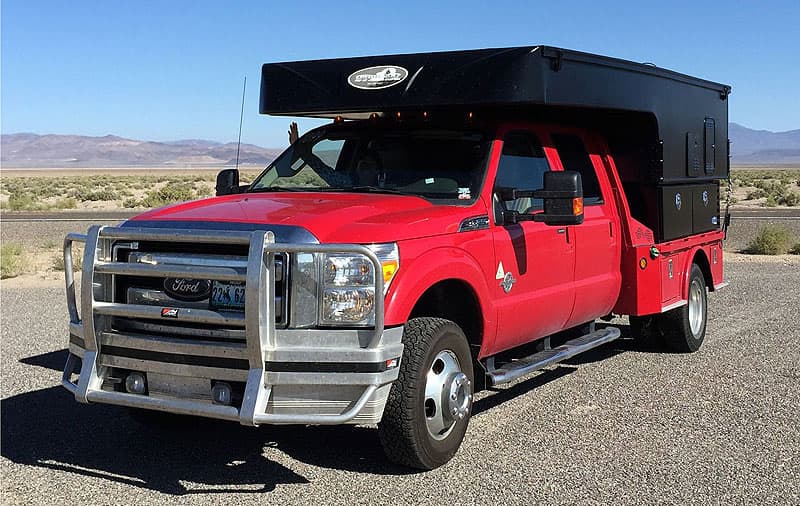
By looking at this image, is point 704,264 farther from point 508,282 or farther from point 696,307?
point 508,282

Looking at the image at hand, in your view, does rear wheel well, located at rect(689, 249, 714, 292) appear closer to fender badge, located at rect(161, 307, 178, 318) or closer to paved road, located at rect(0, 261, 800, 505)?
paved road, located at rect(0, 261, 800, 505)

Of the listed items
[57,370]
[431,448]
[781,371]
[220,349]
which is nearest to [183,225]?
[220,349]

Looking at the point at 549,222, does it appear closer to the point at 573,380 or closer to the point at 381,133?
the point at 381,133

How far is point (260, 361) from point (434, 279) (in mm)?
1164

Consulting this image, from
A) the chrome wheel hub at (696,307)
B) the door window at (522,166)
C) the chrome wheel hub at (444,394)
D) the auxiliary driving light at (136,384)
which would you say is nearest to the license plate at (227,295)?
A: the auxiliary driving light at (136,384)

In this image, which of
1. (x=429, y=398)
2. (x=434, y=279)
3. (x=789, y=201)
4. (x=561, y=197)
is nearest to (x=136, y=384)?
(x=429, y=398)

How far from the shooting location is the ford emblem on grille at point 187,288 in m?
5.30

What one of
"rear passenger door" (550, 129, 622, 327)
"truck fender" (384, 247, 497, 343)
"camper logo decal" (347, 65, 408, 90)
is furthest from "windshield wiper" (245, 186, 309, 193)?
"rear passenger door" (550, 129, 622, 327)

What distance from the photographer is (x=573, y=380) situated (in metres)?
8.17

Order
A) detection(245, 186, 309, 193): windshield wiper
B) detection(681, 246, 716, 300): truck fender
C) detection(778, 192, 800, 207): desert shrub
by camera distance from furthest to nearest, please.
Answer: detection(778, 192, 800, 207): desert shrub, detection(681, 246, 716, 300): truck fender, detection(245, 186, 309, 193): windshield wiper

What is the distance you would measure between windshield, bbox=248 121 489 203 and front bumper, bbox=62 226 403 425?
1569 mm

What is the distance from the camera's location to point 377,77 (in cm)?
700

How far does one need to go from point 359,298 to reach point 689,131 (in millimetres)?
5416

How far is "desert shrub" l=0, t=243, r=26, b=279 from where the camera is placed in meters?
16.8
